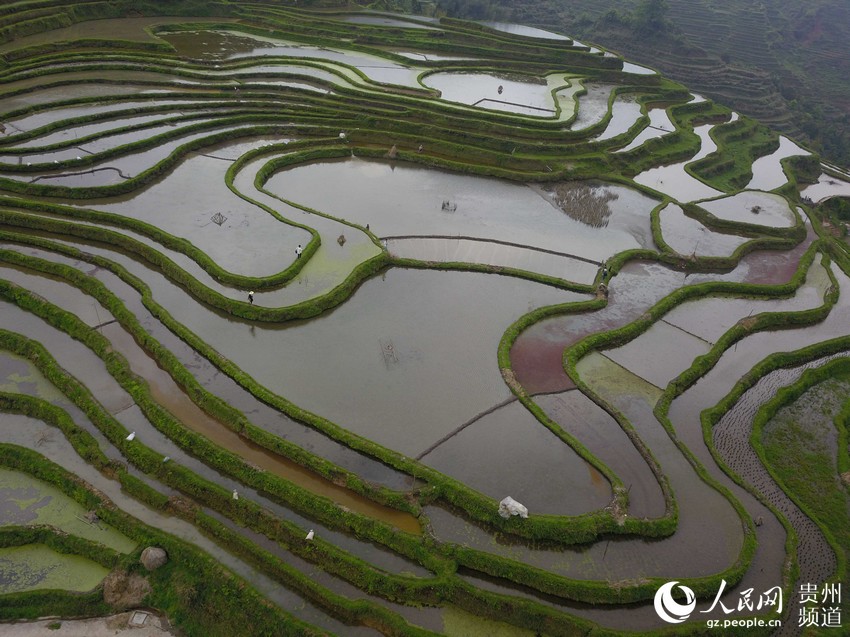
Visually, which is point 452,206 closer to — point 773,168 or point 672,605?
point 672,605

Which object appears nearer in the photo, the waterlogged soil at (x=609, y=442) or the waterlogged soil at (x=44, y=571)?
the waterlogged soil at (x=44, y=571)

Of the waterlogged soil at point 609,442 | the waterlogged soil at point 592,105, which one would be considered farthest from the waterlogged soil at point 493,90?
the waterlogged soil at point 609,442

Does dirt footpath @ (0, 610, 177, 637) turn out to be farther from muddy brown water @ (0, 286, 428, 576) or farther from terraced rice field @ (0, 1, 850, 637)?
muddy brown water @ (0, 286, 428, 576)

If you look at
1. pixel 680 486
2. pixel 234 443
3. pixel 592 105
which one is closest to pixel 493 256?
pixel 680 486

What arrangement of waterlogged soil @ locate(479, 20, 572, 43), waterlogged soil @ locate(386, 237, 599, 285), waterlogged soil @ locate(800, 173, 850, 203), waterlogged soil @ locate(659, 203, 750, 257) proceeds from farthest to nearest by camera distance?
1. waterlogged soil @ locate(479, 20, 572, 43)
2. waterlogged soil @ locate(800, 173, 850, 203)
3. waterlogged soil @ locate(659, 203, 750, 257)
4. waterlogged soil @ locate(386, 237, 599, 285)

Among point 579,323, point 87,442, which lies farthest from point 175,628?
point 579,323

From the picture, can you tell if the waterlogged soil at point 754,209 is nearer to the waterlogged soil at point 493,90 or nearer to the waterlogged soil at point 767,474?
the waterlogged soil at point 767,474

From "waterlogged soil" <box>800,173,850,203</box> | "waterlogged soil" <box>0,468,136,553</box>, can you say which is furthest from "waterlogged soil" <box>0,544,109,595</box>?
"waterlogged soil" <box>800,173,850,203</box>
